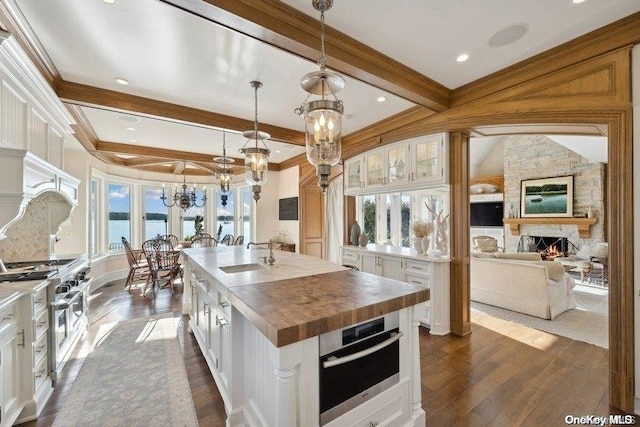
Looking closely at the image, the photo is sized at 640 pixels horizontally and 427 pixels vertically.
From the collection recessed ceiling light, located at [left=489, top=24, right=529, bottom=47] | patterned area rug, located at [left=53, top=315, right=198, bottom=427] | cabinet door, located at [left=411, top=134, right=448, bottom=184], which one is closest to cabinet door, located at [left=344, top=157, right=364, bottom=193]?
cabinet door, located at [left=411, top=134, right=448, bottom=184]

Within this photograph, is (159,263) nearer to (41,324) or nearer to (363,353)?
(41,324)

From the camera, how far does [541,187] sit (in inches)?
297

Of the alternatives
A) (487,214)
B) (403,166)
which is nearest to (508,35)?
(403,166)

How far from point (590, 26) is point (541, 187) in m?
6.94

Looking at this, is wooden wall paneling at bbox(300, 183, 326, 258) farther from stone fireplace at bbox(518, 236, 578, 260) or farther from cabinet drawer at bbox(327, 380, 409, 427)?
stone fireplace at bbox(518, 236, 578, 260)

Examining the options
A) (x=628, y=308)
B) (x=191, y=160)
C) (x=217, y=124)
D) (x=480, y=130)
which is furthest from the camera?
(x=191, y=160)

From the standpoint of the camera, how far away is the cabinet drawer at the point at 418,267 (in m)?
3.37

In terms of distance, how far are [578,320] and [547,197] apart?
199 inches

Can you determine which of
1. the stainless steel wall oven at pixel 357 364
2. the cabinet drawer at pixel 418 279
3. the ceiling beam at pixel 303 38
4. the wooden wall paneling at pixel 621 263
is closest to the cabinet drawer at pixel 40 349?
the stainless steel wall oven at pixel 357 364

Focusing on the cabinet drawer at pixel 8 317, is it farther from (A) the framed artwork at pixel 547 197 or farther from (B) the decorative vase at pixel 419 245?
(A) the framed artwork at pixel 547 197

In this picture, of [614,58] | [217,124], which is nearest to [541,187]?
[614,58]

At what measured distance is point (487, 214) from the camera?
9.21 m

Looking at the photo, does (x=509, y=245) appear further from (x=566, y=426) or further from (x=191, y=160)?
(x=191, y=160)

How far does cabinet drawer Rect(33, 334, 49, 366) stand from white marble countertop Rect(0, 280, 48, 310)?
46 cm
